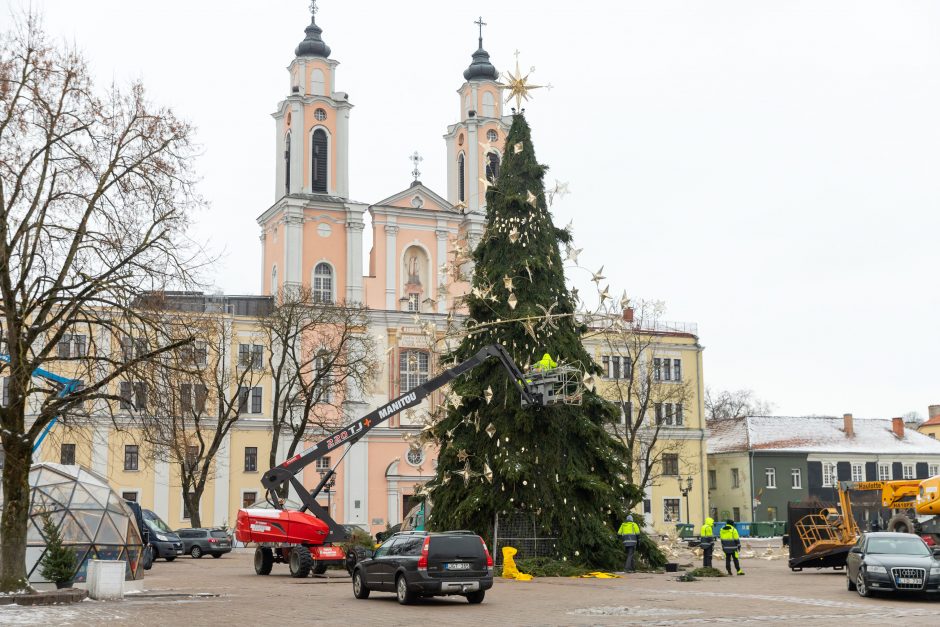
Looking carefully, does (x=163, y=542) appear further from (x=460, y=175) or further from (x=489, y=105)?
(x=489, y=105)

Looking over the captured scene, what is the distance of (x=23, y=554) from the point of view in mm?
20219

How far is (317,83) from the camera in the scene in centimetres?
6406

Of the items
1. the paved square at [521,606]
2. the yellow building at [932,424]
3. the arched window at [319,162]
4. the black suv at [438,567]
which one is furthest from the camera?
the yellow building at [932,424]

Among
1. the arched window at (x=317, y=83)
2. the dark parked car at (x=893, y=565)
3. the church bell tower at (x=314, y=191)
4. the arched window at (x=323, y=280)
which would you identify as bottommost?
the dark parked car at (x=893, y=565)

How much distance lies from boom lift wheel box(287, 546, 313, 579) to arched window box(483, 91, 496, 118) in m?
43.2

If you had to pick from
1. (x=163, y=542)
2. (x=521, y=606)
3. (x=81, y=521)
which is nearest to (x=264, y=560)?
(x=81, y=521)

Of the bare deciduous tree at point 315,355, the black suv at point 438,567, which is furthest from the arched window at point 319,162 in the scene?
the black suv at point 438,567

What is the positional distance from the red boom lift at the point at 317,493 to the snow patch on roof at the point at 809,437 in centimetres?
4904

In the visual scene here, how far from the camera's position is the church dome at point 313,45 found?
64.2 metres

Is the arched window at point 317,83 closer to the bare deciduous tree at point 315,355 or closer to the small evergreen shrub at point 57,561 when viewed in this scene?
the bare deciduous tree at point 315,355

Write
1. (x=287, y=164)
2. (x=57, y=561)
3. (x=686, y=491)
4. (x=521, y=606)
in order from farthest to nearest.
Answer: (x=686, y=491), (x=287, y=164), (x=57, y=561), (x=521, y=606)

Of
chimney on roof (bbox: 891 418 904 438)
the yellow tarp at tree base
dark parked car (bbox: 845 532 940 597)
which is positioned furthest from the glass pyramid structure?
chimney on roof (bbox: 891 418 904 438)

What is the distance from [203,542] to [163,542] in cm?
375

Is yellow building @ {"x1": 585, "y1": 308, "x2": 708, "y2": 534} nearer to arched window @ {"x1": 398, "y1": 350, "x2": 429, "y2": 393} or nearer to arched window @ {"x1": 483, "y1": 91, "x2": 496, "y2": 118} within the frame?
arched window @ {"x1": 398, "y1": 350, "x2": 429, "y2": 393}
